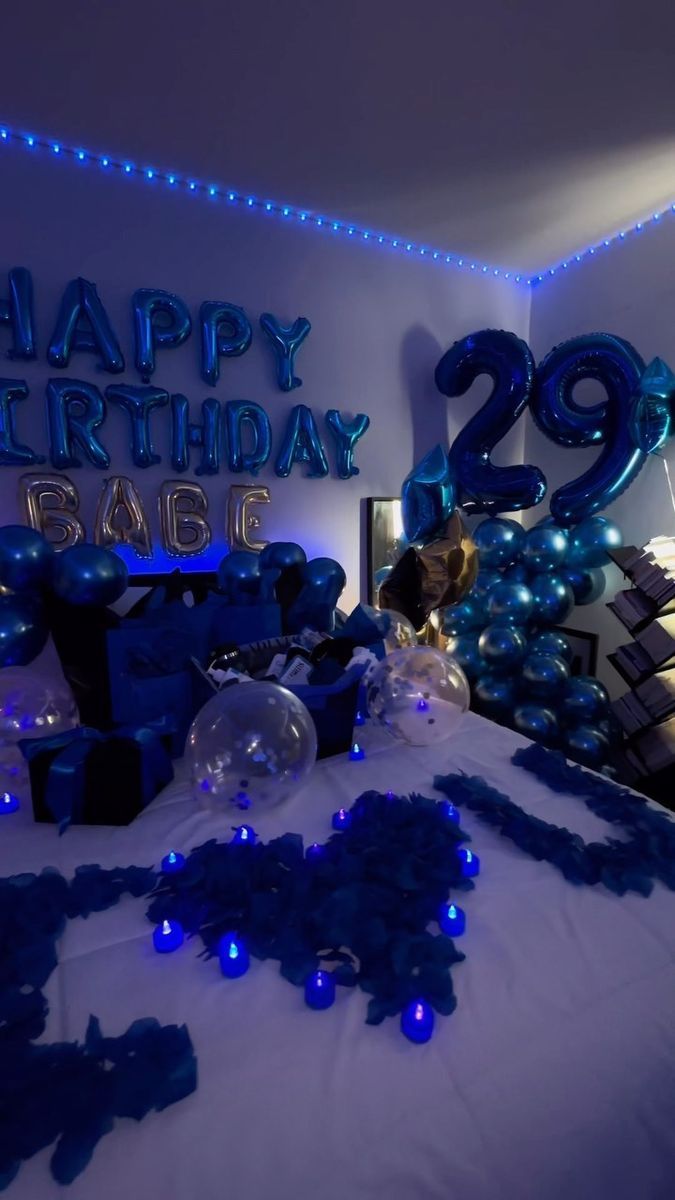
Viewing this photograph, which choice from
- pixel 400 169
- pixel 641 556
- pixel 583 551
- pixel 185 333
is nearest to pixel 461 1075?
pixel 641 556

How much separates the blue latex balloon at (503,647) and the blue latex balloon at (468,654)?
0.11 meters

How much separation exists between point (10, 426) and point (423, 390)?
6.79ft

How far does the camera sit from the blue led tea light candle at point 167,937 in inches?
34.3

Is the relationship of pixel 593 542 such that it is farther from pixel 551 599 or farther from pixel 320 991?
pixel 320 991

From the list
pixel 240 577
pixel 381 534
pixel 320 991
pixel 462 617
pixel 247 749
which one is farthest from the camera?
pixel 381 534

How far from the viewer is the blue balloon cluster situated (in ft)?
7.67

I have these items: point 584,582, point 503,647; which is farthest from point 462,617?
point 584,582

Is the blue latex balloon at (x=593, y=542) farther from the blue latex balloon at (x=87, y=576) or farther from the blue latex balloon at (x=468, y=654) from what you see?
the blue latex balloon at (x=87, y=576)

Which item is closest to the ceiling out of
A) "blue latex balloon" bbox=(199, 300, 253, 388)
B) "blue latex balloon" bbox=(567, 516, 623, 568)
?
"blue latex balloon" bbox=(199, 300, 253, 388)

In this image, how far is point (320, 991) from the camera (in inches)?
30.6

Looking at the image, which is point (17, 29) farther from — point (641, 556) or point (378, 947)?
point (641, 556)

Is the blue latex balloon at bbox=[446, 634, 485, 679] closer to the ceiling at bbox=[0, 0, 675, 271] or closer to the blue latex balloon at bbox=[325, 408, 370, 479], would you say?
the blue latex balloon at bbox=[325, 408, 370, 479]

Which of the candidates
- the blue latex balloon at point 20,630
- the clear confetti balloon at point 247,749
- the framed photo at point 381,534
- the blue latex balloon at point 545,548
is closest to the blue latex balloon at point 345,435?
the framed photo at point 381,534

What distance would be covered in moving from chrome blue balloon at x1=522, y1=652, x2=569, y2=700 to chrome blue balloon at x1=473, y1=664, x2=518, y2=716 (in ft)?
0.30
